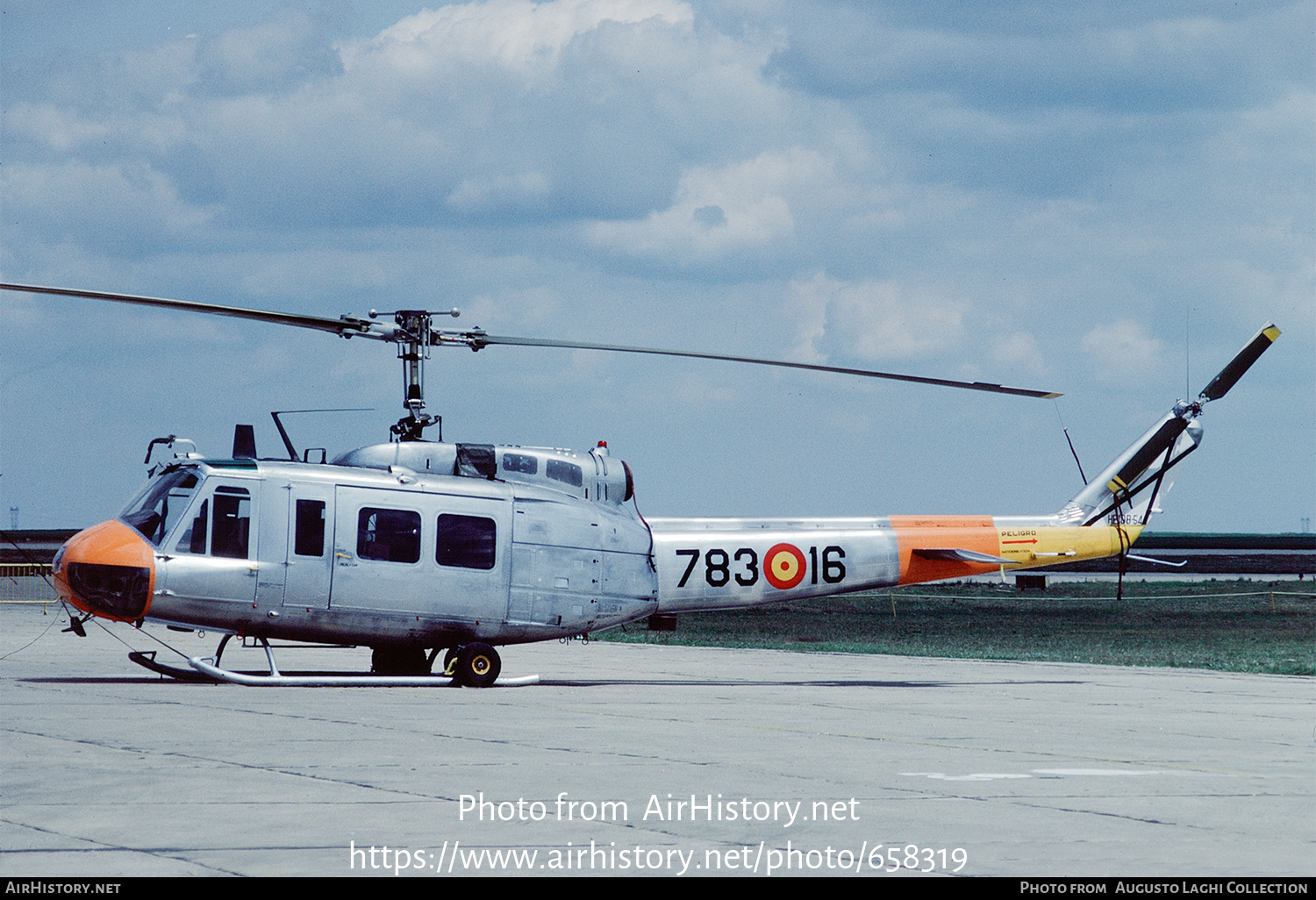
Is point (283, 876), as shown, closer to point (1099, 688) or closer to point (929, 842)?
point (929, 842)

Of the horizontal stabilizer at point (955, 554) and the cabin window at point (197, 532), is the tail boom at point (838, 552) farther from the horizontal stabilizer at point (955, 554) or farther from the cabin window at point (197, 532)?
the cabin window at point (197, 532)

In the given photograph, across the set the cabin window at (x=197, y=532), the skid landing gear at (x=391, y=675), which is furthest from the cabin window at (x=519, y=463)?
the cabin window at (x=197, y=532)

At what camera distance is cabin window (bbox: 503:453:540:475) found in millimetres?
20891

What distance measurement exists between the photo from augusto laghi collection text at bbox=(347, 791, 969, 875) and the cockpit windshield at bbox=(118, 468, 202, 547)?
36.0 ft

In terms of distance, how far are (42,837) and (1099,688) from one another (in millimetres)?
16358

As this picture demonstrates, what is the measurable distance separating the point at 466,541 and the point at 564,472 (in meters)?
1.96

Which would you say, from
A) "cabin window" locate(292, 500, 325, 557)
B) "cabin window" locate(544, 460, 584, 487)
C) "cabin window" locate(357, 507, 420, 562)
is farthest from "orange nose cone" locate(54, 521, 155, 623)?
"cabin window" locate(544, 460, 584, 487)

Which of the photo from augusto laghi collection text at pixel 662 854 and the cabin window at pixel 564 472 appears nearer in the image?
the photo from augusto laghi collection text at pixel 662 854

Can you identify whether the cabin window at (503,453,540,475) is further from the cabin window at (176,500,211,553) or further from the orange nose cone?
the orange nose cone

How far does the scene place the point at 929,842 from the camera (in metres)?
8.15

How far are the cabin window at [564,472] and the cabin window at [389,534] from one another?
88.5 inches

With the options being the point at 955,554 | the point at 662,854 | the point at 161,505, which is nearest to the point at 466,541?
the point at 161,505

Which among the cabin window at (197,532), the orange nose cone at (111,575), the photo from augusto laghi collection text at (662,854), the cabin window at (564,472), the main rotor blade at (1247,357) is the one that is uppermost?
the main rotor blade at (1247,357)

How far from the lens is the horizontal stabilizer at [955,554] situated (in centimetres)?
2303
